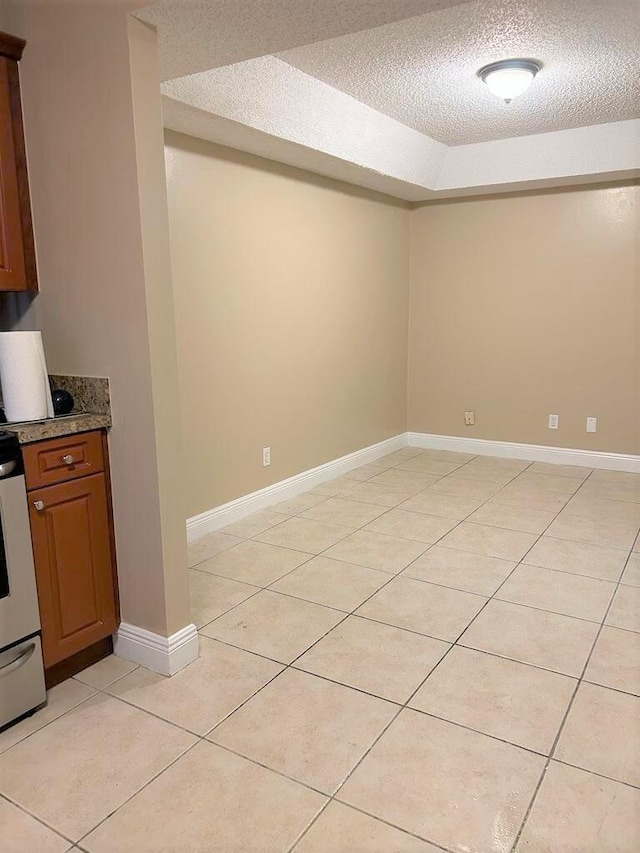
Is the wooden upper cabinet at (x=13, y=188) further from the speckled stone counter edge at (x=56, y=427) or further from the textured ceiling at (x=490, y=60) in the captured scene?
the textured ceiling at (x=490, y=60)

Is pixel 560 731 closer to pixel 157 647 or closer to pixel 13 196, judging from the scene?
pixel 157 647

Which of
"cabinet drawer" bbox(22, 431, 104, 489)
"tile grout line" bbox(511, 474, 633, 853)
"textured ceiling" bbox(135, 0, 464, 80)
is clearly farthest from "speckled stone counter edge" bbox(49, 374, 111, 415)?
"tile grout line" bbox(511, 474, 633, 853)

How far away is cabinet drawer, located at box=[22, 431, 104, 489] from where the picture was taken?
1962 mm

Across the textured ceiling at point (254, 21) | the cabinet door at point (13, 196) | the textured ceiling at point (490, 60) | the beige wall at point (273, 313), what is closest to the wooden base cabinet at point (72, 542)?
the cabinet door at point (13, 196)

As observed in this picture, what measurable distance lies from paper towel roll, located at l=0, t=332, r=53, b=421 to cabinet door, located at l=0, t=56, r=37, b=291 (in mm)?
248

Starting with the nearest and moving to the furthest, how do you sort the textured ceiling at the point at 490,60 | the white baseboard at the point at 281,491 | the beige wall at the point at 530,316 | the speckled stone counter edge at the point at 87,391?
the speckled stone counter edge at the point at 87,391, the textured ceiling at the point at 490,60, the white baseboard at the point at 281,491, the beige wall at the point at 530,316

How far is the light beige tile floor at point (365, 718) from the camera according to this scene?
5.06 ft

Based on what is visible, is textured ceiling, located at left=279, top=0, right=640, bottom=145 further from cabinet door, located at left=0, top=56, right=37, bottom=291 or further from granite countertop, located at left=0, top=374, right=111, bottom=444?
granite countertop, located at left=0, top=374, right=111, bottom=444

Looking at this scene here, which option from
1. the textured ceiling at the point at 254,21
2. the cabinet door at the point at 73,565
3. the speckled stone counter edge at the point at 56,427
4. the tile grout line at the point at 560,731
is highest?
the textured ceiling at the point at 254,21

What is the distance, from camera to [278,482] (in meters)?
→ 4.07

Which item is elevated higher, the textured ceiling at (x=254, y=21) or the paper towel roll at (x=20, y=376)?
the textured ceiling at (x=254, y=21)

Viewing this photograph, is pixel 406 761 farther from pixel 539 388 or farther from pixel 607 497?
pixel 539 388

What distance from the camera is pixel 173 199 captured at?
10.2 feet

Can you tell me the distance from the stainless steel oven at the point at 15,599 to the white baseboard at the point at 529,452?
4.02m
